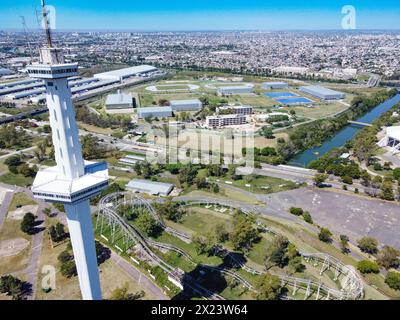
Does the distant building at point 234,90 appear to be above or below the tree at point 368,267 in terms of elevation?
above

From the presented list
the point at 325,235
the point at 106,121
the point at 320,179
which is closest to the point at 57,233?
the point at 325,235

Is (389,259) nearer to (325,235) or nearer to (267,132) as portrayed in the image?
(325,235)

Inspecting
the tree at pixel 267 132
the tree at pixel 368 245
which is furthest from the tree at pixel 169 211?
the tree at pixel 267 132

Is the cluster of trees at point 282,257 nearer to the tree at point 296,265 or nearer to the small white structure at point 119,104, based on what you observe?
the tree at point 296,265

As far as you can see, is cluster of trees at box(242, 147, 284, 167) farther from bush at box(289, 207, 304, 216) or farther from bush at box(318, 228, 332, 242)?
bush at box(318, 228, 332, 242)

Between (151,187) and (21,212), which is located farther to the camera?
(151,187)
